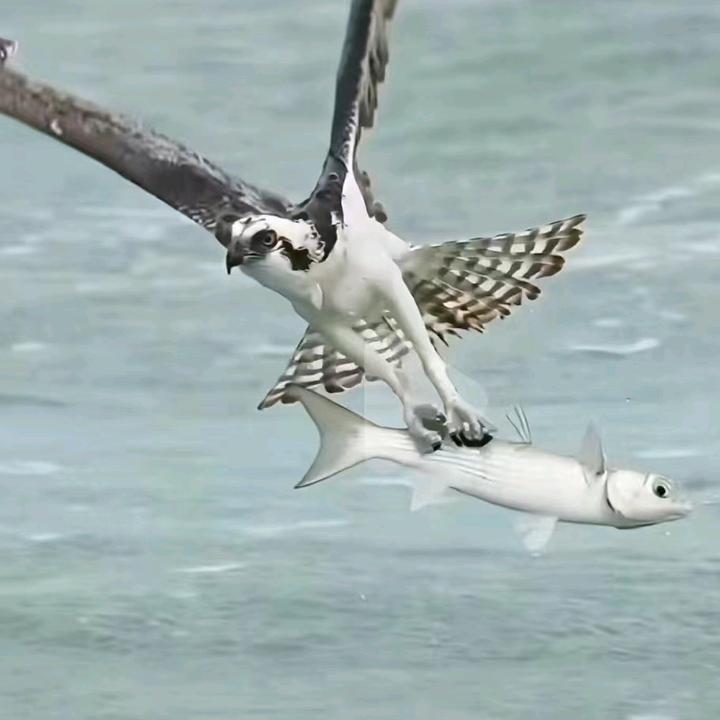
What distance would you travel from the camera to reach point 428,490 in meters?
3.10

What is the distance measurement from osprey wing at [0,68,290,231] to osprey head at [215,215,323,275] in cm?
8

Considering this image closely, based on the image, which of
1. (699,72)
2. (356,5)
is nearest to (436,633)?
(356,5)

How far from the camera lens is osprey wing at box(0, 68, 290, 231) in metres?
2.99

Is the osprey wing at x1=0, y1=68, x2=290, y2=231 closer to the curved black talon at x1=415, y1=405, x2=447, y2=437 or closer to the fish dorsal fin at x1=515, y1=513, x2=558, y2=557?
the curved black talon at x1=415, y1=405, x2=447, y2=437

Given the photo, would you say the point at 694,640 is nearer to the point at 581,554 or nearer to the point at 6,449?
the point at 581,554

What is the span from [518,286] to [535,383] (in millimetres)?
1883

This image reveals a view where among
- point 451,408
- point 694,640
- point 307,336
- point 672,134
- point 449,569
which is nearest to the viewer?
point 451,408

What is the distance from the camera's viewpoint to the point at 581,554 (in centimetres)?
450

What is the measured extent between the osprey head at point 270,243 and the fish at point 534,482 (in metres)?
0.30

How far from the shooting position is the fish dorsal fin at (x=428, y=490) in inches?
121

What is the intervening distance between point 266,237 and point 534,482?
480 mm

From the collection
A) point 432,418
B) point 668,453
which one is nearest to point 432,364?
point 432,418

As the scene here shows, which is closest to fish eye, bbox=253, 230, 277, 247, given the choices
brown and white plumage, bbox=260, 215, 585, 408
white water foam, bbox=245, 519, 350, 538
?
brown and white plumage, bbox=260, 215, 585, 408

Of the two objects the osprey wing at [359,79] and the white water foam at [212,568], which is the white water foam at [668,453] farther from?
the osprey wing at [359,79]
